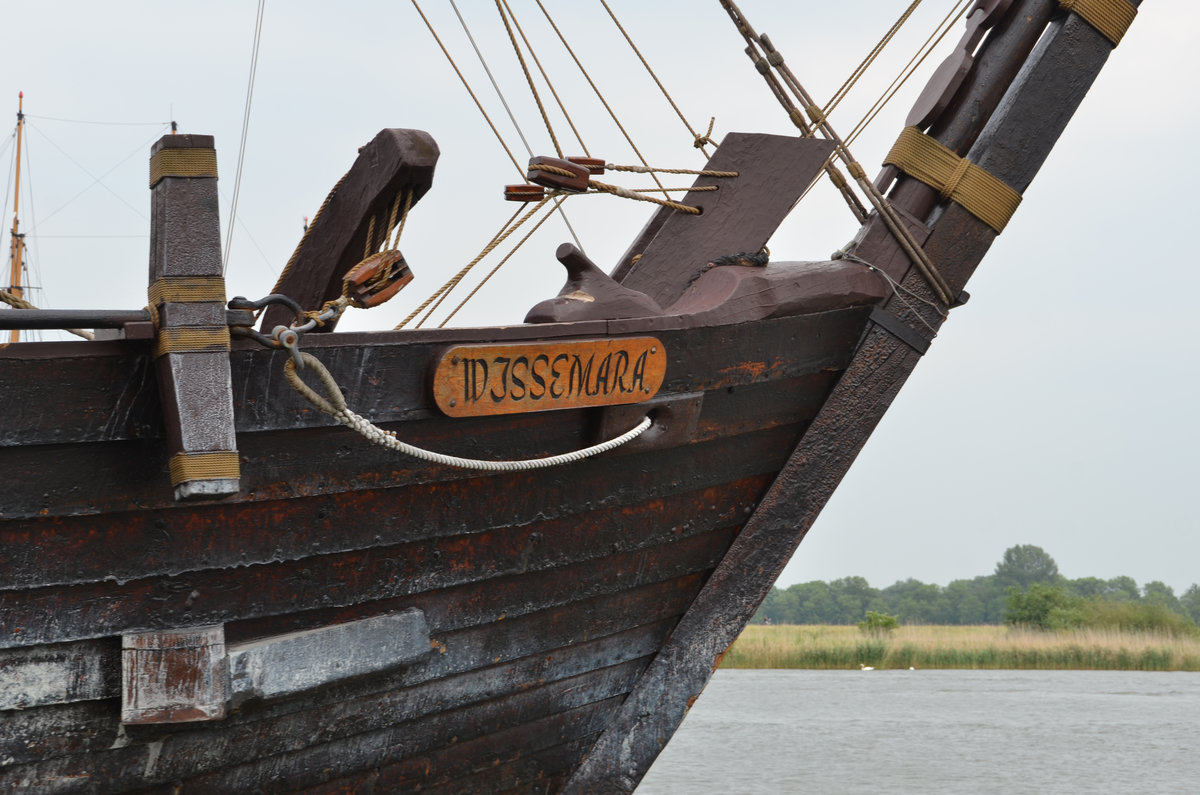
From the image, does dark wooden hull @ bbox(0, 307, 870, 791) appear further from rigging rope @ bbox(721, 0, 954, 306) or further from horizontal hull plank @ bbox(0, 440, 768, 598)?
rigging rope @ bbox(721, 0, 954, 306)

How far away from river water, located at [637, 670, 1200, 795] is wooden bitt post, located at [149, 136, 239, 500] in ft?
16.9

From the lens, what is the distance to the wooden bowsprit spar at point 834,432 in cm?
329

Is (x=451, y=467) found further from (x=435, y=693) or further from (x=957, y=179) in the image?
(x=957, y=179)

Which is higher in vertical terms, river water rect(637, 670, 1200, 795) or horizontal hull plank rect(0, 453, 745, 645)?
horizontal hull plank rect(0, 453, 745, 645)

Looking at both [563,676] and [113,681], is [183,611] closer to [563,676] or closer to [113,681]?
[113,681]

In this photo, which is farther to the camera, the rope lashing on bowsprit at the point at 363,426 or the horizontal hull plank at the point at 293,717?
the horizontal hull plank at the point at 293,717

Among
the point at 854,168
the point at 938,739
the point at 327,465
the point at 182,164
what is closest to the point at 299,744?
the point at 327,465

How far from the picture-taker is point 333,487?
2.43 metres

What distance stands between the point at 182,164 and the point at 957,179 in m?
2.16

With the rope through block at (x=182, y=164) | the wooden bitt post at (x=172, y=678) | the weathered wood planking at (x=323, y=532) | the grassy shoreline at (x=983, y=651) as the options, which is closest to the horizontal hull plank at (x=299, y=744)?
the wooden bitt post at (x=172, y=678)

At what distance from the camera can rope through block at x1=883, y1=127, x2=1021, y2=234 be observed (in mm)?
3322

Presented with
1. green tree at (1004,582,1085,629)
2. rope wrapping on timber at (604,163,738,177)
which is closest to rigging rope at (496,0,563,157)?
rope wrapping on timber at (604,163,738,177)

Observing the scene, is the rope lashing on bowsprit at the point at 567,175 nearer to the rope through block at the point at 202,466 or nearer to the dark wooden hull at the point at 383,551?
the dark wooden hull at the point at 383,551

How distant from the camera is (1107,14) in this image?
330cm
